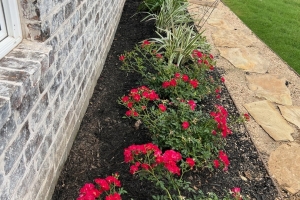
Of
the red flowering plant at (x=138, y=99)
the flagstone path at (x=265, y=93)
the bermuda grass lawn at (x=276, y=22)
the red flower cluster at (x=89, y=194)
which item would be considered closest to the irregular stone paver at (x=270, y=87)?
the flagstone path at (x=265, y=93)

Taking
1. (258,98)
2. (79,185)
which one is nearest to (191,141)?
(79,185)

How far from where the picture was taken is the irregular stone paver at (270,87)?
379 cm

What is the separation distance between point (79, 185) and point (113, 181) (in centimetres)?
55

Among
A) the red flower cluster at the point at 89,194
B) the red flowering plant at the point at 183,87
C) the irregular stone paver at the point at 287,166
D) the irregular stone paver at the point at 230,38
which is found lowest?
the irregular stone paver at the point at 287,166

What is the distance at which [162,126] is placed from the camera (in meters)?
2.58

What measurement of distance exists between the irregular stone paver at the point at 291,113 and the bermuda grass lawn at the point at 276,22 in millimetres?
1124

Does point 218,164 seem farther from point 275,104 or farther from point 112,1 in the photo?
point 112,1

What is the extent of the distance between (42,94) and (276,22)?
5.39m

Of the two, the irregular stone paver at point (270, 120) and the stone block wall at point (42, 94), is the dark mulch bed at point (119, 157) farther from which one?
the irregular stone paver at point (270, 120)

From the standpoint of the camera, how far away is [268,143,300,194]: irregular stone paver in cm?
267

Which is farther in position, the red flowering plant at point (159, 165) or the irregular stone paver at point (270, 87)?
the irregular stone paver at point (270, 87)

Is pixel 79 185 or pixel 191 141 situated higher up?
pixel 191 141

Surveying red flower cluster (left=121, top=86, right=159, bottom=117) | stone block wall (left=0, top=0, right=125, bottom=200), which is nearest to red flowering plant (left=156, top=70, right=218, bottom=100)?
red flower cluster (left=121, top=86, right=159, bottom=117)

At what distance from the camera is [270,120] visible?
3.40 meters
